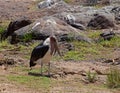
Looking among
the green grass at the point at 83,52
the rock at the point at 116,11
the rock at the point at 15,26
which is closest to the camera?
the green grass at the point at 83,52

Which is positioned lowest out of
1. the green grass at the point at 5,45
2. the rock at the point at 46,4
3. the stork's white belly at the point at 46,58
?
the green grass at the point at 5,45

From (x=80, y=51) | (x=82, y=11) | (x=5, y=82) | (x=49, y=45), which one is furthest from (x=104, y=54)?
(x=82, y=11)

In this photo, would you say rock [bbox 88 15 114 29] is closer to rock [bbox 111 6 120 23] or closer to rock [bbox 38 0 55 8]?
rock [bbox 111 6 120 23]

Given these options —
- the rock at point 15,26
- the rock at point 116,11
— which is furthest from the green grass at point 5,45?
the rock at point 116,11

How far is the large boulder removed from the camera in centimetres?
1420

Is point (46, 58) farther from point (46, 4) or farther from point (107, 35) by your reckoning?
point (46, 4)

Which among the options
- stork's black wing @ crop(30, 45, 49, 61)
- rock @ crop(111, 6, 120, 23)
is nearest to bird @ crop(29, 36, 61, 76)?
stork's black wing @ crop(30, 45, 49, 61)

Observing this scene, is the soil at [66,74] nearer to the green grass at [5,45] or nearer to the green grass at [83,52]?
the green grass at [83,52]

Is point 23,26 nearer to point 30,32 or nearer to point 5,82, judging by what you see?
point 30,32

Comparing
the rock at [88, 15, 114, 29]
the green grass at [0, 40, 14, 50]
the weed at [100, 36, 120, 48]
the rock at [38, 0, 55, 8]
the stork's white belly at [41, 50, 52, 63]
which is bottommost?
the weed at [100, 36, 120, 48]

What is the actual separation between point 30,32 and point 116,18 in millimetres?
4345

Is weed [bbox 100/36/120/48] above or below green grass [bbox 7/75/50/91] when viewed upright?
below

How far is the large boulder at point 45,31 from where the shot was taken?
1420cm

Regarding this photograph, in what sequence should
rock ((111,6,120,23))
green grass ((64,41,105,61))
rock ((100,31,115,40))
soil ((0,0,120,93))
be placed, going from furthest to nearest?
1. rock ((111,6,120,23))
2. rock ((100,31,115,40))
3. green grass ((64,41,105,61))
4. soil ((0,0,120,93))
